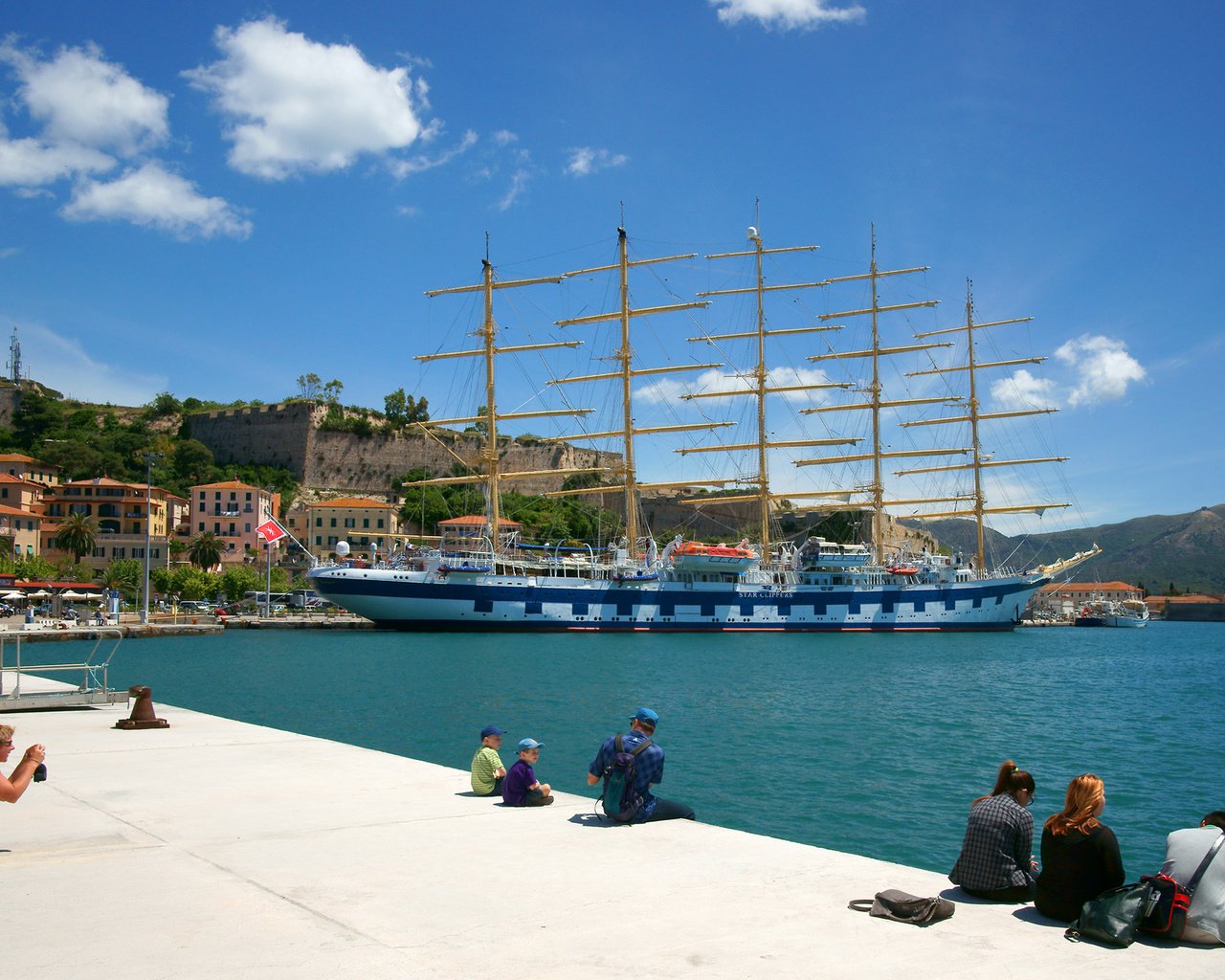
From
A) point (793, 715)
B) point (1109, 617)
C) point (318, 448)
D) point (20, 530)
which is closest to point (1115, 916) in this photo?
point (793, 715)

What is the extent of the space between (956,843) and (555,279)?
1706 inches

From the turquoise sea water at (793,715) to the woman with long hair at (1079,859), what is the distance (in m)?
4.28

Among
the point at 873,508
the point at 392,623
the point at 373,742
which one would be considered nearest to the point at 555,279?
the point at 392,623

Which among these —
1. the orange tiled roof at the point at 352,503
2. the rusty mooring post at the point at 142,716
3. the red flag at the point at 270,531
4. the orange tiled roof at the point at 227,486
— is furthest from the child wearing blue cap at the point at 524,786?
the orange tiled roof at the point at 352,503

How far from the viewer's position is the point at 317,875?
578 cm

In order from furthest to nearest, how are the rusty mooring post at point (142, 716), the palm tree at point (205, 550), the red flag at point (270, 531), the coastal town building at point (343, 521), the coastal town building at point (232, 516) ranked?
the coastal town building at point (343, 521) < the coastal town building at point (232, 516) < the palm tree at point (205, 550) < the red flag at point (270, 531) < the rusty mooring post at point (142, 716)

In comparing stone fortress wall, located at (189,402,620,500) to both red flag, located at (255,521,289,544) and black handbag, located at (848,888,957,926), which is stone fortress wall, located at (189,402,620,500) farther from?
black handbag, located at (848,888,957,926)

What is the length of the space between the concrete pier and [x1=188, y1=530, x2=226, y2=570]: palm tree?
5916 cm

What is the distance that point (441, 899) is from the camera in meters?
5.36

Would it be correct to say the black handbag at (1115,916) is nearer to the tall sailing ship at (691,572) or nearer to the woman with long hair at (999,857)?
the woman with long hair at (999,857)

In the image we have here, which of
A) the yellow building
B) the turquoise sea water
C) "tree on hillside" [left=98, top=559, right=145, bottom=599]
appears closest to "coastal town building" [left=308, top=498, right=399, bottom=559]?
"tree on hillside" [left=98, top=559, right=145, bottom=599]

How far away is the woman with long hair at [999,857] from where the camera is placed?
5.38 m

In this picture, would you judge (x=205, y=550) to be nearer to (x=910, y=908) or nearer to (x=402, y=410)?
(x=402, y=410)

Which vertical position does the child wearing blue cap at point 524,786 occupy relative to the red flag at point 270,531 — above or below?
below
